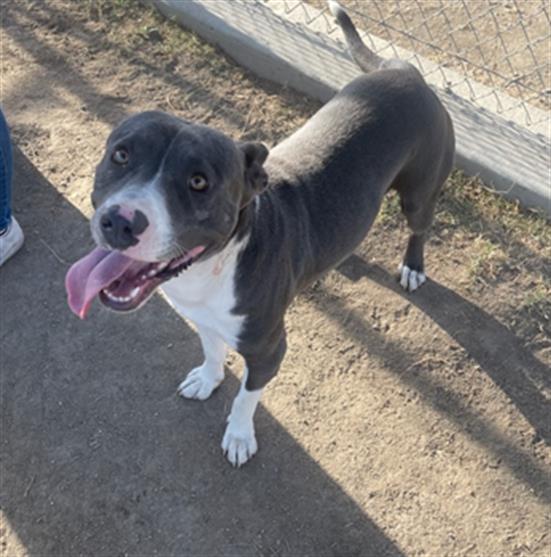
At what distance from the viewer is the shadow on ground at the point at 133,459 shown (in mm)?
3756

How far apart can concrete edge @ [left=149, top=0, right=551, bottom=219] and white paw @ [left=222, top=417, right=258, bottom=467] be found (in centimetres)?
243

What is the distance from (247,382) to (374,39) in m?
3.12

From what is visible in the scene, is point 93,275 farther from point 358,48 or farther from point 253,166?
point 358,48

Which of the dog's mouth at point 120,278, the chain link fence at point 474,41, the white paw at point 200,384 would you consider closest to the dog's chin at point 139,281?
the dog's mouth at point 120,278

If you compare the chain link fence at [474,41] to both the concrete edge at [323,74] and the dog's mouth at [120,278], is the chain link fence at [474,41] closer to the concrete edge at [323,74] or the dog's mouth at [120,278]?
the concrete edge at [323,74]

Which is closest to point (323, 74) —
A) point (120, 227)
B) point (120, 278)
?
point (120, 278)

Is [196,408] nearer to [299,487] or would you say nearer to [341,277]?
[299,487]

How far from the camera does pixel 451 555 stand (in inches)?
149

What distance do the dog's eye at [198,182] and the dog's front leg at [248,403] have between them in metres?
0.95

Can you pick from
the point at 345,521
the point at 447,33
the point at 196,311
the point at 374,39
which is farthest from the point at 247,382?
the point at 447,33

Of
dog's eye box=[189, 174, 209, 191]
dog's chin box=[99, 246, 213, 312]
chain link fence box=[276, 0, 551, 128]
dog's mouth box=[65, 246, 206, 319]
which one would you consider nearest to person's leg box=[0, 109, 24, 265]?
dog's mouth box=[65, 246, 206, 319]

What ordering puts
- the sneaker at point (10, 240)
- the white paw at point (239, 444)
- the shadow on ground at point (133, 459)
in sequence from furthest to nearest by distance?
1. the sneaker at point (10, 240)
2. the white paw at point (239, 444)
3. the shadow on ground at point (133, 459)

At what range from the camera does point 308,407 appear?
4.19 m

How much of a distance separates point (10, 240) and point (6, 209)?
0.20 meters
